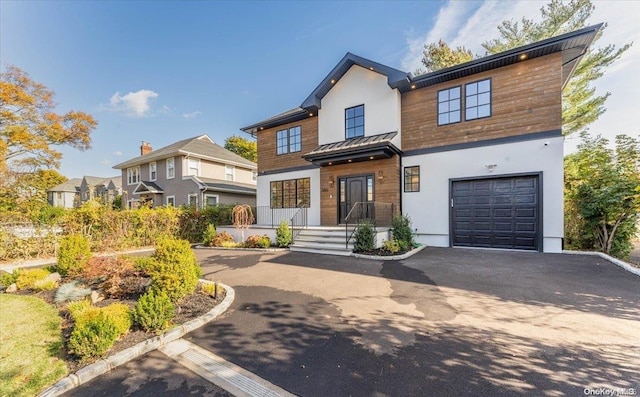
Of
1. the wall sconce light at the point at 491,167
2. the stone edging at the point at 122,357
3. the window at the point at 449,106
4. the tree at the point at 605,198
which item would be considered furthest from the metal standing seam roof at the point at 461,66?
the stone edging at the point at 122,357

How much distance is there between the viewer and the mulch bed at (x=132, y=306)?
2.96m

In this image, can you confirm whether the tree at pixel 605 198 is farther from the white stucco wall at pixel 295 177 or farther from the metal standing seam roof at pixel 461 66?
the white stucco wall at pixel 295 177

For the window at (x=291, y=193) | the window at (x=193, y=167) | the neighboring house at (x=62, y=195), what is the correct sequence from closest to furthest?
the window at (x=291, y=193)
the window at (x=193, y=167)
the neighboring house at (x=62, y=195)

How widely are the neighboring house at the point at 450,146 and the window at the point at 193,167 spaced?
34.2ft

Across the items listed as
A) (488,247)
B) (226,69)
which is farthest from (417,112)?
(226,69)

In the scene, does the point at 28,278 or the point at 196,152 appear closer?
the point at 28,278

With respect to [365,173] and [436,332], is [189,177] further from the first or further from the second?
[436,332]

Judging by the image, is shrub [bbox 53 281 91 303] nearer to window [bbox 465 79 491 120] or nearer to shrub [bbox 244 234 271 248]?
shrub [bbox 244 234 271 248]

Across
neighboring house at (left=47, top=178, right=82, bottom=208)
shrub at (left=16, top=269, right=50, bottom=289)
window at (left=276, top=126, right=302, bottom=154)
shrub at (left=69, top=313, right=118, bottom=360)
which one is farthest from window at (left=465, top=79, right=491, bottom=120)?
neighboring house at (left=47, top=178, right=82, bottom=208)

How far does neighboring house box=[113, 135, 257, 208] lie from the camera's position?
19.0m

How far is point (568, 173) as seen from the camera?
9.95 metres

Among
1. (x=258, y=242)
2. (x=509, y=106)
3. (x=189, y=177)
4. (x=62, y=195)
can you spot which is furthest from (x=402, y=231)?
(x=62, y=195)

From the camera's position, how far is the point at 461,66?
952cm

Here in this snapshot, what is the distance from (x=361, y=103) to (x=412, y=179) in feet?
13.9
